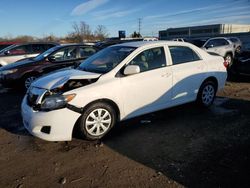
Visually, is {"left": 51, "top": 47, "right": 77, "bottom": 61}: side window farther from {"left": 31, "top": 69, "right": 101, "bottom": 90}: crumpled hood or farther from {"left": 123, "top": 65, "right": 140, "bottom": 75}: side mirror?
{"left": 123, "top": 65, "right": 140, "bottom": 75}: side mirror

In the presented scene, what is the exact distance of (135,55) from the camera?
16.9 ft

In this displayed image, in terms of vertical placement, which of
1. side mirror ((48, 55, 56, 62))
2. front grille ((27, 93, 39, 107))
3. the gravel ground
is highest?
side mirror ((48, 55, 56, 62))

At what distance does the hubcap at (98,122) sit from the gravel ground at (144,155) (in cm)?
19

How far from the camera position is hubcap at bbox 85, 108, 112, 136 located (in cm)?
457

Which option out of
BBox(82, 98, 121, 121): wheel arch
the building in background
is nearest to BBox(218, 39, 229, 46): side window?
BBox(82, 98, 121, 121): wheel arch

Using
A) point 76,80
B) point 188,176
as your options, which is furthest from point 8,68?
point 188,176

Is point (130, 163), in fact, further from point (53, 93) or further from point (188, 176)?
point (53, 93)

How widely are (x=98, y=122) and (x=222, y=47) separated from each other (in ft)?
39.1

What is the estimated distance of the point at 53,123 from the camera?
4234mm

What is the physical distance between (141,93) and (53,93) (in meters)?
1.61

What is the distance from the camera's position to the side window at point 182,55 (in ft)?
18.7

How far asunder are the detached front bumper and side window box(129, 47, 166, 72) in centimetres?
158

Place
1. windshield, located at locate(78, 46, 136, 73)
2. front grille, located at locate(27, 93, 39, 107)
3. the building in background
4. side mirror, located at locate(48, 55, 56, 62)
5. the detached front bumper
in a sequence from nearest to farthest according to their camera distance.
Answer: the detached front bumper
front grille, located at locate(27, 93, 39, 107)
windshield, located at locate(78, 46, 136, 73)
side mirror, located at locate(48, 55, 56, 62)
the building in background

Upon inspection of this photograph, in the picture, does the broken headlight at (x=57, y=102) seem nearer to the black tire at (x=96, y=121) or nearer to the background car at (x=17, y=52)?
the black tire at (x=96, y=121)
